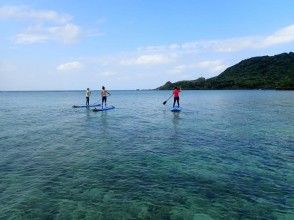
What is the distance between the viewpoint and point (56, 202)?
11391 millimetres

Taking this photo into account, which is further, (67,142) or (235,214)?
(67,142)

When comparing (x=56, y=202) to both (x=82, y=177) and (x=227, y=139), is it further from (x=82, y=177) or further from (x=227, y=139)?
(x=227, y=139)

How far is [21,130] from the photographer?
100 feet

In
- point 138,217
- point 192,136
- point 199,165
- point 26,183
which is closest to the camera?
point 138,217

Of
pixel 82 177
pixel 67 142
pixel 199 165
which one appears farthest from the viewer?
pixel 67 142

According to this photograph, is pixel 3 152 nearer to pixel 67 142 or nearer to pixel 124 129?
pixel 67 142

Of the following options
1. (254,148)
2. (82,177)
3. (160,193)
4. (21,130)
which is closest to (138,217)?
(160,193)

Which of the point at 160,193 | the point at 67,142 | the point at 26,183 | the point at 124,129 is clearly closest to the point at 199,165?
the point at 160,193

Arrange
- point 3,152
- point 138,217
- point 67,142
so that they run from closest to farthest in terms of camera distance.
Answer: point 138,217
point 3,152
point 67,142

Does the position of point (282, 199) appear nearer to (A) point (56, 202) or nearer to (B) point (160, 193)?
(B) point (160, 193)

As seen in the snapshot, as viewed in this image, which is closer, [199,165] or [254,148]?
[199,165]

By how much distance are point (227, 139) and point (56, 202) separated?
15732mm

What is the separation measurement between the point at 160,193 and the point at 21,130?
22021mm

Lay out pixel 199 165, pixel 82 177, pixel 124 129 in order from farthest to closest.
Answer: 1. pixel 124 129
2. pixel 199 165
3. pixel 82 177
